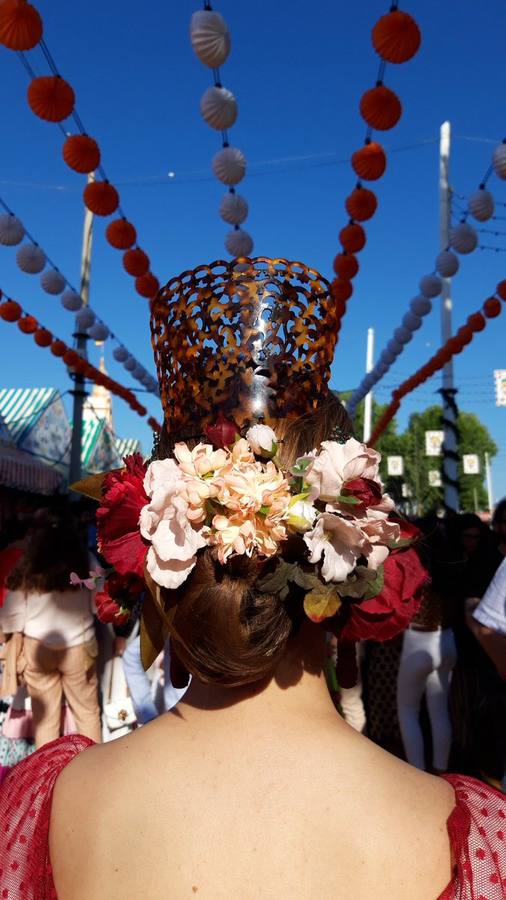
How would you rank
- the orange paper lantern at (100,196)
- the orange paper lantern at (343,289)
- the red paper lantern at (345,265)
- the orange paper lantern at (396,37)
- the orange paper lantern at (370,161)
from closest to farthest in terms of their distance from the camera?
the orange paper lantern at (396,37) → the orange paper lantern at (370,161) → the orange paper lantern at (100,196) → the red paper lantern at (345,265) → the orange paper lantern at (343,289)

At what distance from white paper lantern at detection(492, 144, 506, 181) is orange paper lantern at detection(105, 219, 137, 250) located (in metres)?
3.67

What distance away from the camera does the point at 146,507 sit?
3.94ft

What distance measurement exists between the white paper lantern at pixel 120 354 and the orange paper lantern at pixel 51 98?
26.0ft

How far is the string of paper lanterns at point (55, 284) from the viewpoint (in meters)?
7.56

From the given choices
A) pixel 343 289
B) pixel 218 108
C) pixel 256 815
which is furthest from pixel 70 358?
pixel 256 815

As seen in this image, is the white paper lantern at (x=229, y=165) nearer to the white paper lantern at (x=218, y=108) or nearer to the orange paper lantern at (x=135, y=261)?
the white paper lantern at (x=218, y=108)

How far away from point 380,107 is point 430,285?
205 inches

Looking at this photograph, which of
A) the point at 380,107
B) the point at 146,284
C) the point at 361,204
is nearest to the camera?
the point at 380,107

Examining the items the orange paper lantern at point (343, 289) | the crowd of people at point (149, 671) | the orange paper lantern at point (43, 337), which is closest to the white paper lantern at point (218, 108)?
the orange paper lantern at point (343, 289)

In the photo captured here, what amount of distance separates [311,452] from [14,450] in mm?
11011

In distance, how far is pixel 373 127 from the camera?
Answer: 5723 mm

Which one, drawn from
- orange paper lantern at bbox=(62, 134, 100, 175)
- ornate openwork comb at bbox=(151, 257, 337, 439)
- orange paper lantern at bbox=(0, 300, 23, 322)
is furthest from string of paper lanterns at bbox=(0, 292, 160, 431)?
ornate openwork comb at bbox=(151, 257, 337, 439)

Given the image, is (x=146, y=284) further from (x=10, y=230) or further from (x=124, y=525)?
(x=124, y=525)

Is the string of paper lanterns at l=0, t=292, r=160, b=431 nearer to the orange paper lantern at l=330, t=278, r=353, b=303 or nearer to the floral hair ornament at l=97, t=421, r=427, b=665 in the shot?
the orange paper lantern at l=330, t=278, r=353, b=303
